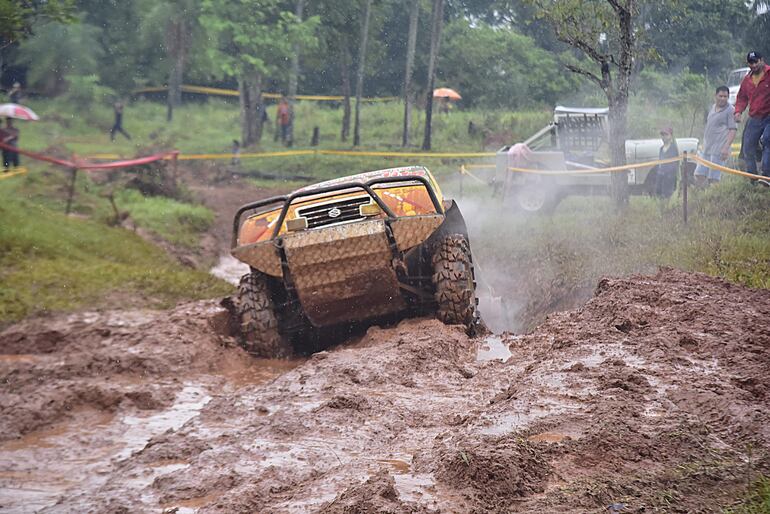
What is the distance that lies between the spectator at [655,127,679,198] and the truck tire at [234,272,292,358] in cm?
882

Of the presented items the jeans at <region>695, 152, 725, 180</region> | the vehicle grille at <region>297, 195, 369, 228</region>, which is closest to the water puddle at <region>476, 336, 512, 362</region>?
the vehicle grille at <region>297, 195, 369, 228</region>

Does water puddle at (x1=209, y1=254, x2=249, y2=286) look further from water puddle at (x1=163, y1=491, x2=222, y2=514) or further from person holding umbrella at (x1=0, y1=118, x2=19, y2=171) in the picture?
water puddle at (x1=163, y1=491, x2=222, y2=514)

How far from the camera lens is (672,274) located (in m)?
8.78

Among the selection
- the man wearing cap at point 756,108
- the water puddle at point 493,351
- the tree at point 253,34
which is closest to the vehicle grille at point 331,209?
the water puddle at point 493,351

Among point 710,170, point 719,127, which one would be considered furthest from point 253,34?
point 719,127

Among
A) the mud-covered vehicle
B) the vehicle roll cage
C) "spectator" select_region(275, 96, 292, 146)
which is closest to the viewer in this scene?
the mud-covered vehicle

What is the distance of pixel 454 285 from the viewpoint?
321 inches

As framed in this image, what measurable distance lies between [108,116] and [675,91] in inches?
741

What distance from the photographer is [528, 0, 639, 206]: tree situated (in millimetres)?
13211

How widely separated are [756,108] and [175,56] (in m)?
26.8

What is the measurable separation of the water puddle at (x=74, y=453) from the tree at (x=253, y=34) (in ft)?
65.6

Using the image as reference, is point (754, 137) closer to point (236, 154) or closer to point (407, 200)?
point (407, 200)

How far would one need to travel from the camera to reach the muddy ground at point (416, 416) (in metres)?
4.12

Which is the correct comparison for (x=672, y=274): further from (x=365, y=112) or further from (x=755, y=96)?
(x=365, y=112)
